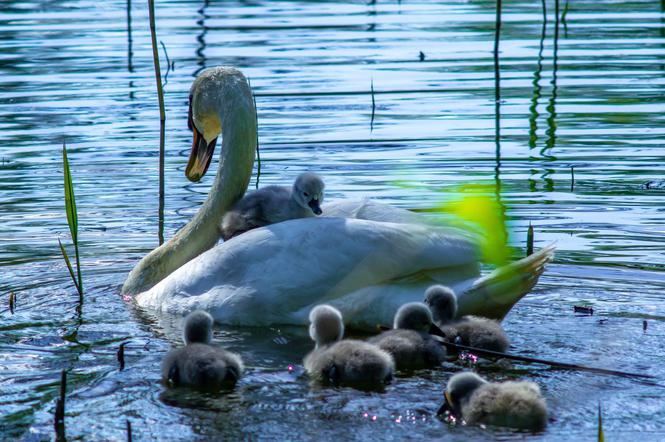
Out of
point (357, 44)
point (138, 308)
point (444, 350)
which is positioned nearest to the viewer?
point (444, 350)

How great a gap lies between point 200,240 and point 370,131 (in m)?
5.02

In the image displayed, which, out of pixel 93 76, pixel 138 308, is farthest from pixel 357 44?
pixel 138 308

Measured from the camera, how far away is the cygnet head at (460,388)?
5.64 metres

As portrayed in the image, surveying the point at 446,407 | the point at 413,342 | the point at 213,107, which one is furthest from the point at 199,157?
the point at 446,407

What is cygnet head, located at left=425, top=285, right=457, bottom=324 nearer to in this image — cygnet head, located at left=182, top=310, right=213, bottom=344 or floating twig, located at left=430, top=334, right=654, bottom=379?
floating twig, located at left=430, top=334, right=654, bottom=379

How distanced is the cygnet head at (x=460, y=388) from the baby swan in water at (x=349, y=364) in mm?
524

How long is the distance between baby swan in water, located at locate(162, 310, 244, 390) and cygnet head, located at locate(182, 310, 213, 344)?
26 centimetres

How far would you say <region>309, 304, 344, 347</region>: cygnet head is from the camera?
6.64 meters

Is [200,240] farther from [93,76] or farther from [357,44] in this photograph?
[357,44]

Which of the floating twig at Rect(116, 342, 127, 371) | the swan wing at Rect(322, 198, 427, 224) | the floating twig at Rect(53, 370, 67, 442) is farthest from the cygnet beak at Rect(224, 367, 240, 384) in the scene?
the swan wing at Rect(322, 198, 427, 224)

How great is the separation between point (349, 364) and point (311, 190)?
1.68 m

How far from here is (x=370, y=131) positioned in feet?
44.0

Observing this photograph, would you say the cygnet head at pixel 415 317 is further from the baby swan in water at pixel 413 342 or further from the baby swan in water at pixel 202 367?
the baby swan in water at pixel 202 367

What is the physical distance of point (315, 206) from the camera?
7664mm
